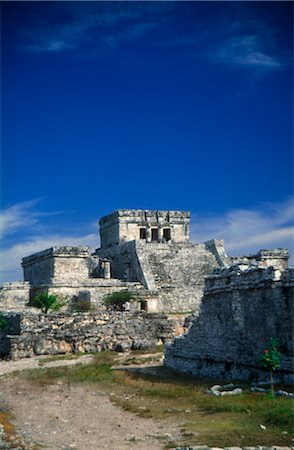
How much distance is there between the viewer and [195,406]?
446 inches

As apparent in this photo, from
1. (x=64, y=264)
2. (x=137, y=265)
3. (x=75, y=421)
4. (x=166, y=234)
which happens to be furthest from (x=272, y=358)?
(x=166, y=234)

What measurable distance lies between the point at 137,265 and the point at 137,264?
0.07 meters

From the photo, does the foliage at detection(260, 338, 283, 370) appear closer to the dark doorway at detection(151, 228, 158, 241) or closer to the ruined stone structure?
the ruined stone structure

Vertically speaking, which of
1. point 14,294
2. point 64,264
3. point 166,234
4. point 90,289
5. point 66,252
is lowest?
point 14,294

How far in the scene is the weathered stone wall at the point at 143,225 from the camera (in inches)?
1647

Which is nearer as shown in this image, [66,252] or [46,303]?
[46,303]

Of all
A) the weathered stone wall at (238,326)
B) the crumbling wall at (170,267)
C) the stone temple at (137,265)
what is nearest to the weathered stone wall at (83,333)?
the weathered stone wall at (238,326)

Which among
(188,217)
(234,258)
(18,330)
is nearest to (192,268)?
(234,258)

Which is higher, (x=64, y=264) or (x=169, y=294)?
(x=64, y=264)

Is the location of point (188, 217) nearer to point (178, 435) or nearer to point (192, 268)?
point (192, 268)

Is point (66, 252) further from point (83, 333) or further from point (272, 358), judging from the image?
point (272, 358)

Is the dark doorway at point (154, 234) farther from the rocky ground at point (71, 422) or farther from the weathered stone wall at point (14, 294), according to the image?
the rocky ground at point (71, 422)

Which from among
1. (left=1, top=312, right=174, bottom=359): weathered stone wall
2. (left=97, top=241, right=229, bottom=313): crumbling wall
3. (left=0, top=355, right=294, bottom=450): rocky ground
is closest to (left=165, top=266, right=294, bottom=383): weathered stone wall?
(left=0, top=355, right=294, bottom=450): rocky ground

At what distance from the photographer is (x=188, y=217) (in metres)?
43.5
